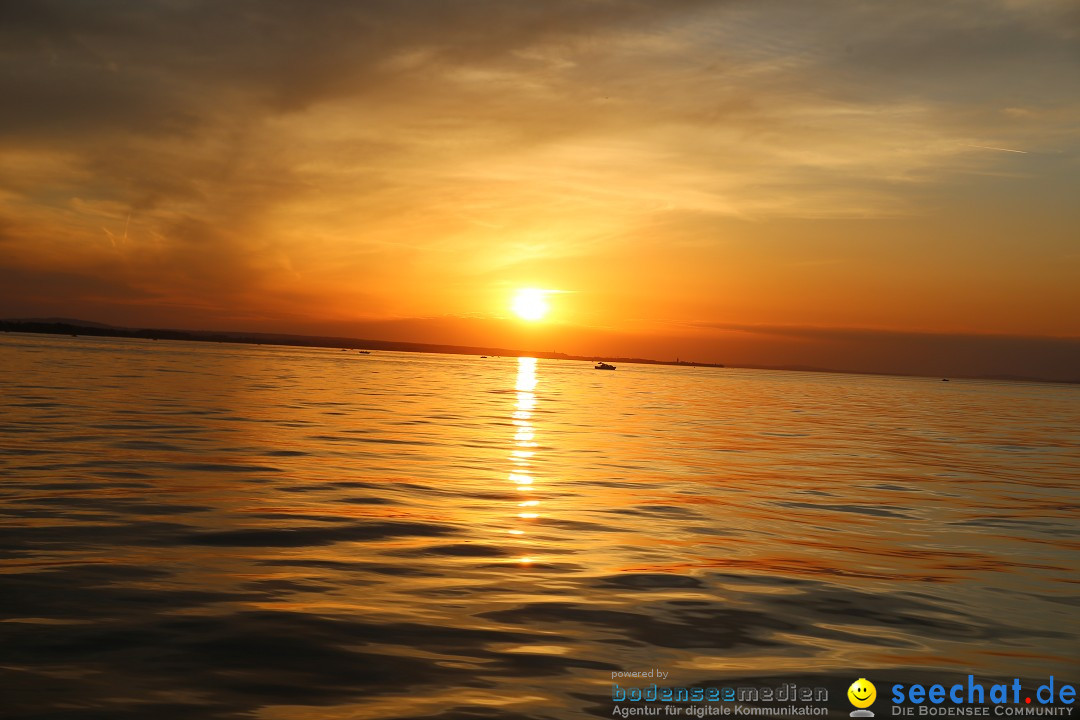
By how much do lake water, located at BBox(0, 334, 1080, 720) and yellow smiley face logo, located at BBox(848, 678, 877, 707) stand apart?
105 millimetres

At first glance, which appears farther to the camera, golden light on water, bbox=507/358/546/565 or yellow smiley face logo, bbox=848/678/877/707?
golden light on water, bbox=507/358/546/565

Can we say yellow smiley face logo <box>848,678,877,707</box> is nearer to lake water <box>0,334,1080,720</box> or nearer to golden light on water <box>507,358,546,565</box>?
lake water <box>0,334,1080,720</box>

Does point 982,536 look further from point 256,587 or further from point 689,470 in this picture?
point 256,587

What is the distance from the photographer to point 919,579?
1114 centimetres

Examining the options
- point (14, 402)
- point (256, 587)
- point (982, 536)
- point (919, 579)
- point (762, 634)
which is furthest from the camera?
point (14, 402)

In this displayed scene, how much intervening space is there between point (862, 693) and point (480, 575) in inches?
192

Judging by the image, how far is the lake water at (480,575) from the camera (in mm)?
6883

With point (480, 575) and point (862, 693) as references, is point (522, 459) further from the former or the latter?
point (862, 693)

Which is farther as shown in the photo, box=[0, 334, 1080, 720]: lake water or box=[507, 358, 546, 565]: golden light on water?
box=[507, 358, 546, 565]: golden light on water

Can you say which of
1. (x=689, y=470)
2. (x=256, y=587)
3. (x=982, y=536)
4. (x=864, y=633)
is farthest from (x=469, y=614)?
(x=689, y=470)

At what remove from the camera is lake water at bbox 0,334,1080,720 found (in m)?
6.88

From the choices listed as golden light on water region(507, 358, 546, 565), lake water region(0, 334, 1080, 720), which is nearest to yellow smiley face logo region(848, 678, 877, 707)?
lake water region(0, 334, 1080, 720)

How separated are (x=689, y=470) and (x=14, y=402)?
2575cm

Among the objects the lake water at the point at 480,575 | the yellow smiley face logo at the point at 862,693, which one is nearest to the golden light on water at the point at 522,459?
the lake water at the point at 480,575
